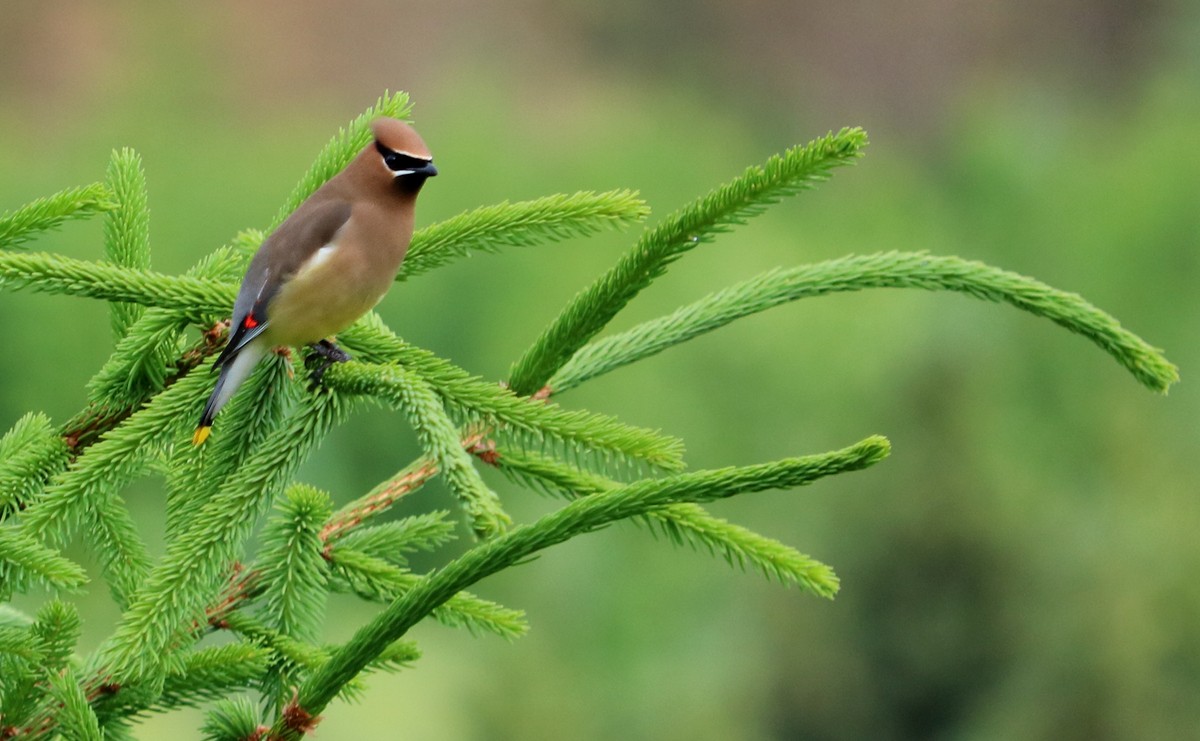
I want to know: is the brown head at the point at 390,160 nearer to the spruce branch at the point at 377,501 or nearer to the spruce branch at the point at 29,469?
the spruce branch at the point at 377,501

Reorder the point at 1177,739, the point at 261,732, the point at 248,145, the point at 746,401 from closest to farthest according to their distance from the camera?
1. the point at 261,732
2. the point at 1177,739
3. the point at 746,401
4. the point at 248,145

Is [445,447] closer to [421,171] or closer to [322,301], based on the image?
[322,301]

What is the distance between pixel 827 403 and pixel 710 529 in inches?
233

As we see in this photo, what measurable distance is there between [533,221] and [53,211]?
0.36 m

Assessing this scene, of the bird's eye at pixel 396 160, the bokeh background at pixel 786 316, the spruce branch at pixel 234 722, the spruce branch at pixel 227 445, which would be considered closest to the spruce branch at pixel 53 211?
the spruce branch at pixel 227 445

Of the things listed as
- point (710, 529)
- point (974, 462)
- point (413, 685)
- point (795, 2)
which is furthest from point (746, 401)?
point (795, 2)

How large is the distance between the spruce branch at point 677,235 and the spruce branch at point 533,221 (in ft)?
0.14

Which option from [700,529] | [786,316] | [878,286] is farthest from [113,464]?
[786,316]

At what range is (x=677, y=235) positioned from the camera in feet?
4.01

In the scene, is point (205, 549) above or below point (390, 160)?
below

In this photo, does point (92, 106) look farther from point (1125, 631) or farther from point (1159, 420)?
point (1125, 631)

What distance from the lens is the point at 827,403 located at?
23.1ft

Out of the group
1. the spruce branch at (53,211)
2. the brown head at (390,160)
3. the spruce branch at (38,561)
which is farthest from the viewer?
the brown head at (390,160)

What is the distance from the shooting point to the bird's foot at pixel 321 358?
47.7 inches
